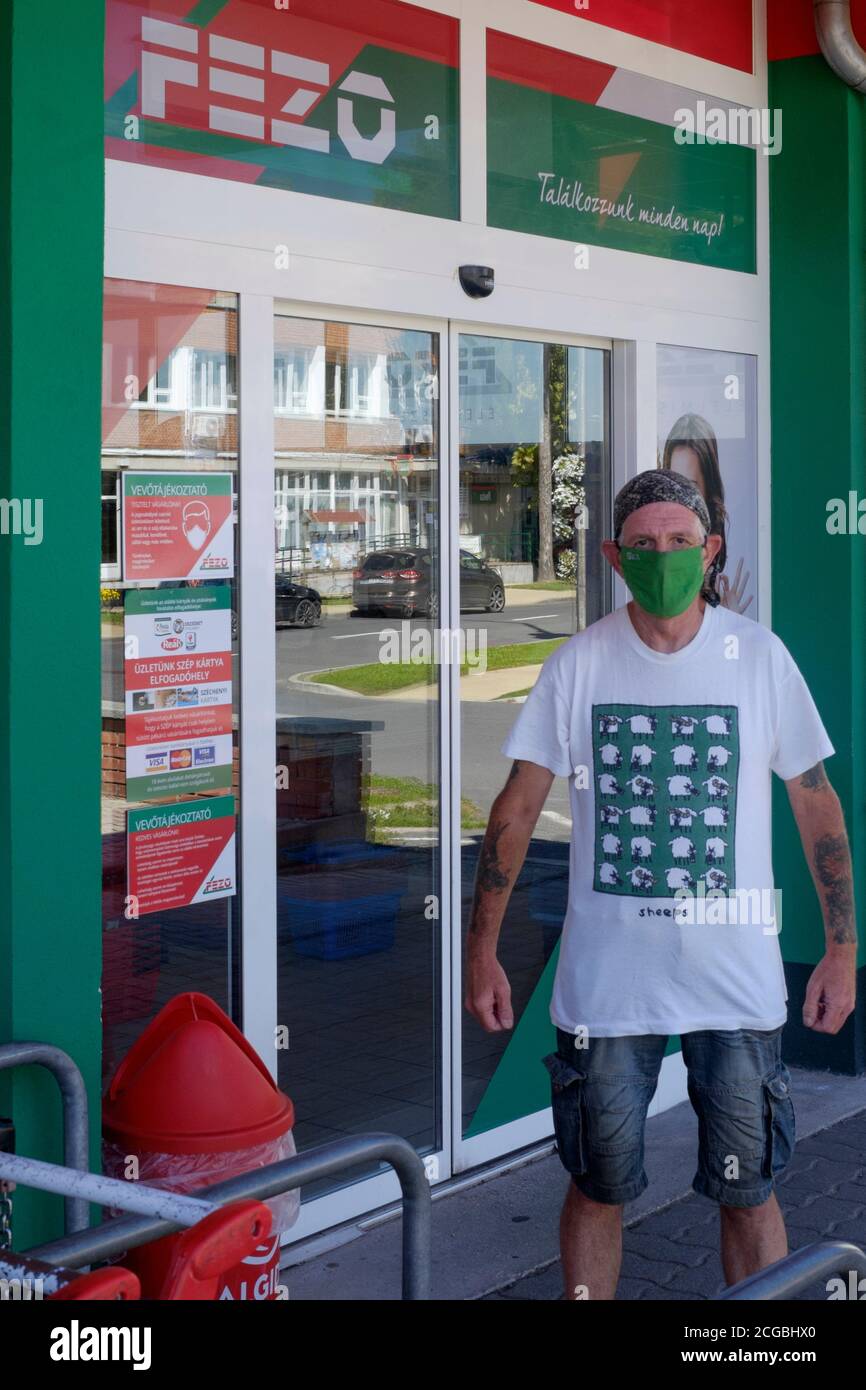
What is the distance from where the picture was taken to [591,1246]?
11.5ft

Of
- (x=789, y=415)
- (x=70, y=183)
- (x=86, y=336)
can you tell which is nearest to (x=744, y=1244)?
(x=86, y=336)

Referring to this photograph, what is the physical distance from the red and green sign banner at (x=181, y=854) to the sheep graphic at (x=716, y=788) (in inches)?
53.7

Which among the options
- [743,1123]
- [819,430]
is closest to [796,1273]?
[743,1123]

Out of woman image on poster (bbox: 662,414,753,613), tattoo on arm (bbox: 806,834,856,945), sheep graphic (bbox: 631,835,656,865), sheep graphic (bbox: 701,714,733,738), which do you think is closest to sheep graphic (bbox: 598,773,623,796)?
sheep graphic (bbox: 631,835,656,865)

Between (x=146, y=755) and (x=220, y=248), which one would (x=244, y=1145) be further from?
(x=220, y=248)

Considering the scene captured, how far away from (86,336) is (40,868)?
1068mm

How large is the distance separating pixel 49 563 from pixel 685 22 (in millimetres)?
3824

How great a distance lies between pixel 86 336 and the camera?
10.7 ft

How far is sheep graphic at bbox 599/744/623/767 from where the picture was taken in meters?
3.49

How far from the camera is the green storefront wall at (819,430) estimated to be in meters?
6.16

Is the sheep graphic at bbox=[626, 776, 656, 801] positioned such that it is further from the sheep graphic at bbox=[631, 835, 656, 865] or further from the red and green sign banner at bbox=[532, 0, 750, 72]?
the red and green sign banner at bbox=[532, 0, 750, 72]

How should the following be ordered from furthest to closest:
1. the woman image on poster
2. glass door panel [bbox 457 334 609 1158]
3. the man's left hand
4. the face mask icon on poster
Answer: the woman image on poster
glass door panel [bbox 457 334 609 1158]
the face mask icon on poster
the man's left hand

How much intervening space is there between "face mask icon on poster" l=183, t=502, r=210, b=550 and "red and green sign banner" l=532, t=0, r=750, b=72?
222cm

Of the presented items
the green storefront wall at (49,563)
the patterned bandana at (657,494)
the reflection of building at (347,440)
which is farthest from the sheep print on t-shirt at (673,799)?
the reflection of building at (347,440)
